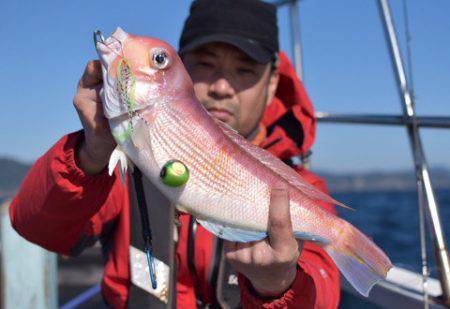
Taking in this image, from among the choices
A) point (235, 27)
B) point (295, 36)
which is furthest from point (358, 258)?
point (295, 36)

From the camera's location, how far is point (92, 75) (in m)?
1.98

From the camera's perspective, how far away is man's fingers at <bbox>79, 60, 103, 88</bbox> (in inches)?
77.1

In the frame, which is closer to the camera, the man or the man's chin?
the man

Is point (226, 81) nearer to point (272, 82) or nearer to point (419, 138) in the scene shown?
point (272, 82)

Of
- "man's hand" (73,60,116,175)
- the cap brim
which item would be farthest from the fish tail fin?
the cap brim

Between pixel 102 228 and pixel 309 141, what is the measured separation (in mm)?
1757

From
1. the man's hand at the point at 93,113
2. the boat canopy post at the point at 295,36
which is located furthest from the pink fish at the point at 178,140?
the boat canopy post at the point at 295,36

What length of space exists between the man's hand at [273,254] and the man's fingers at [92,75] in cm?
83

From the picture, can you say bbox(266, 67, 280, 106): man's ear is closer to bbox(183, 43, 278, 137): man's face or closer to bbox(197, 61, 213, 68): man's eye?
bbox(183, 43, 278, 137): man's face

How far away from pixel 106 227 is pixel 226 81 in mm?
1207

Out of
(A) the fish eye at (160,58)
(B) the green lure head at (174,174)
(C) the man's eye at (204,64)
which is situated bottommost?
(B) the green lure head at (174,174)

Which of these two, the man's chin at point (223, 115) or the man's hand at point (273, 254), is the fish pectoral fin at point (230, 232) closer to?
the man's hand at point (273, 254)

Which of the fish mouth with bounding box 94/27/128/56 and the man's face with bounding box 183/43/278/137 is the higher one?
the man's face with bounding box 183/43/278/137

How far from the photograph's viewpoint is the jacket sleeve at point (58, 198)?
224 cm
